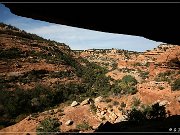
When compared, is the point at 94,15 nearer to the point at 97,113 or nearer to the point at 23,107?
the point at 97,113

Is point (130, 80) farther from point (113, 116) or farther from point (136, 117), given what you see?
point (136, 117)

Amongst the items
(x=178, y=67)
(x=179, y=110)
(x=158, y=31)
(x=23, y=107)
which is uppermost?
(x=158, y=31)

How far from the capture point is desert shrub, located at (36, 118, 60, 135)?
18.3 metres

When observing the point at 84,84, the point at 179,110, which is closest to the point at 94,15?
the point at 179,110

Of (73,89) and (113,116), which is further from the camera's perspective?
(73,89)

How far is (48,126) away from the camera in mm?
18828

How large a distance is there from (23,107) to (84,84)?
12336 mm

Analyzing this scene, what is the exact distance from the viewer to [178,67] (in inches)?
1291

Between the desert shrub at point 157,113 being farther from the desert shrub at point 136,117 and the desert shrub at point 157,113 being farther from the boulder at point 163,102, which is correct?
the boulder at point 163,102

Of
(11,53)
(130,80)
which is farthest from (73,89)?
(11,53)

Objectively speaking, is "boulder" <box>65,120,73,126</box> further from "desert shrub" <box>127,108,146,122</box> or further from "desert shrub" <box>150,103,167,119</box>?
"desert shrub" <box>150,103,167,119</box>

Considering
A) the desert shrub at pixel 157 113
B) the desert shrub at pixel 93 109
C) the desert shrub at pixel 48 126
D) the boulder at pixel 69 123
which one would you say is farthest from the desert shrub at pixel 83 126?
the desert shrub at pixel 157 113

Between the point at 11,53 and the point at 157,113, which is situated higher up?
the point at 11,53

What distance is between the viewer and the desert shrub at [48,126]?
1834 centimetres
